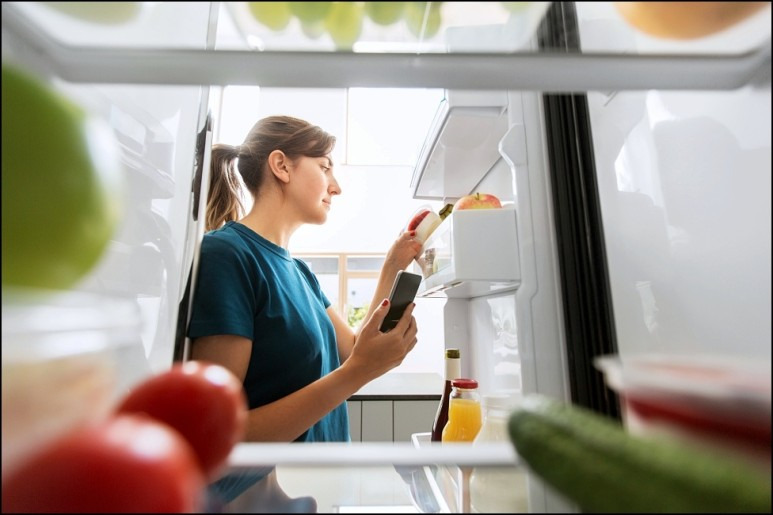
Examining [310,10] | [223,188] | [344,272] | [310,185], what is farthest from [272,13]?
[344,272]

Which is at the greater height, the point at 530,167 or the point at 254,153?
the point at 254,153

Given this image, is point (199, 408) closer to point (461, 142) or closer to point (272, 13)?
point (272, 13)

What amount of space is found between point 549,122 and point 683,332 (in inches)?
12.9

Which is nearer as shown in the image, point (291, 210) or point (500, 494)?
point (500, 494)

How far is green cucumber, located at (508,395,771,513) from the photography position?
0.64ft

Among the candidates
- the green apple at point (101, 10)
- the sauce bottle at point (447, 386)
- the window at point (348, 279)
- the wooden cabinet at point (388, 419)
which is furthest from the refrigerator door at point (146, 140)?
the window at point (348, 279)

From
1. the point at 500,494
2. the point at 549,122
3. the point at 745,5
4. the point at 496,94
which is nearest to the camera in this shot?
the point at 745,5

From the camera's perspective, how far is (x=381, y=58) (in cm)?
34

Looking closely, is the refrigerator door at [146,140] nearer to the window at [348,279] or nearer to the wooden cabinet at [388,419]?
the wooden cabinet at [388,419]

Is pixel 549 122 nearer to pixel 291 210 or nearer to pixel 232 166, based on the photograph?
pixel 291 210

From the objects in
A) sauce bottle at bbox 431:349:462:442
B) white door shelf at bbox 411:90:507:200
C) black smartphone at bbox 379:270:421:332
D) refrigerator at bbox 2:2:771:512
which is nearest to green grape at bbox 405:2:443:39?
refrigerator at bbox 2:2:771:512

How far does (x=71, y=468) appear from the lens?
0.61 feet

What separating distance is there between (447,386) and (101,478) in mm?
811

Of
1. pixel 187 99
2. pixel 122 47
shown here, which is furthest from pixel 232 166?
pixel 122 47
